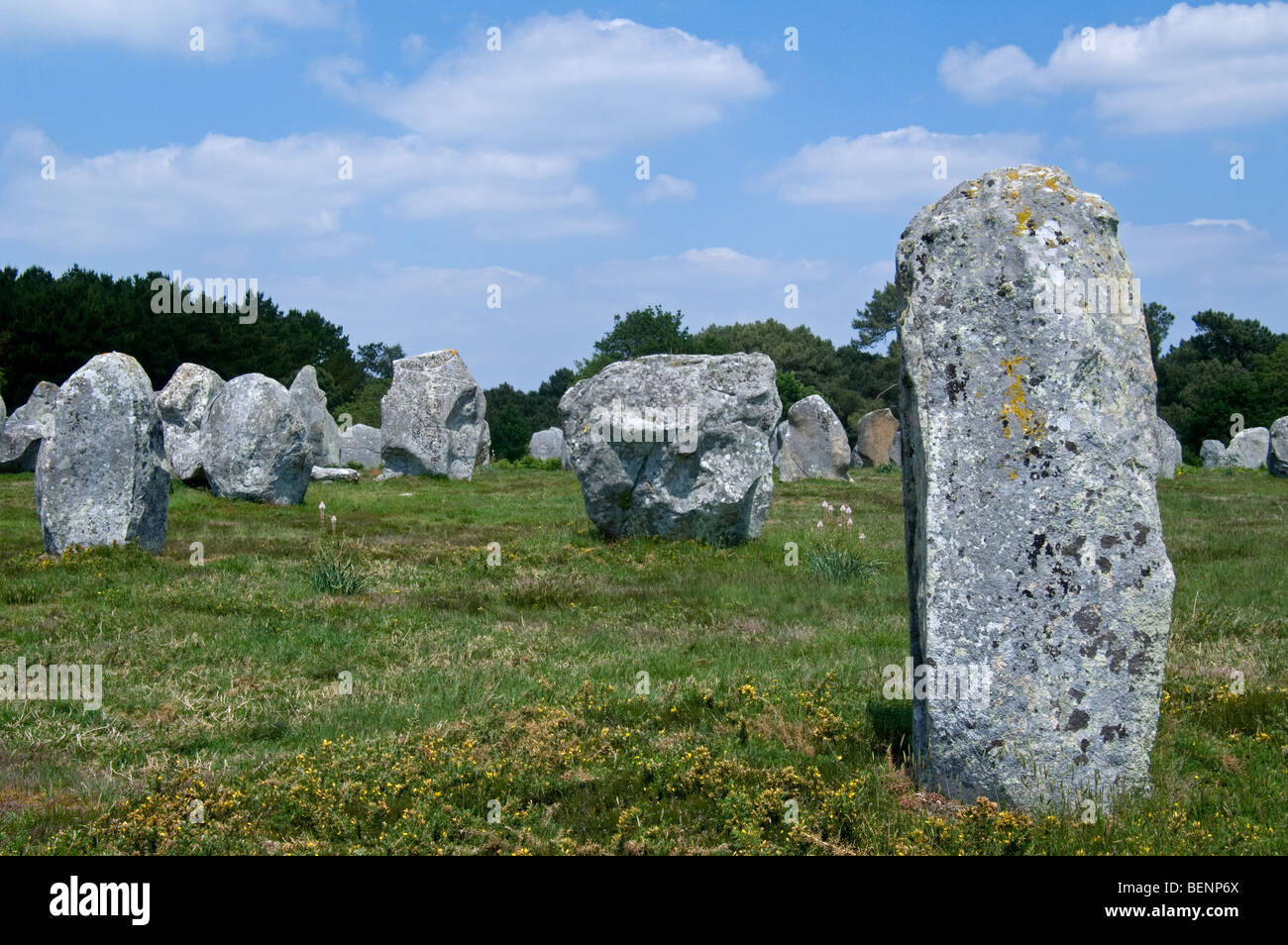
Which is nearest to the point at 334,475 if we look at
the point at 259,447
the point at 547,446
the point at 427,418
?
the point at 427,418

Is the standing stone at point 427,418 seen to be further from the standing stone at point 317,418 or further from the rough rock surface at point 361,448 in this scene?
the rough rock surface at point 361,448

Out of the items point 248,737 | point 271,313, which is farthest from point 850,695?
point 271,313

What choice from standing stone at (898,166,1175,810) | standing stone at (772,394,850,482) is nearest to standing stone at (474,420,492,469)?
standing stone at (772,394,850,482)

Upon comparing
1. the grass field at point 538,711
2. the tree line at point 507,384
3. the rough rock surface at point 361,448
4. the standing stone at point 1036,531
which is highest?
the tree line at point 507,384

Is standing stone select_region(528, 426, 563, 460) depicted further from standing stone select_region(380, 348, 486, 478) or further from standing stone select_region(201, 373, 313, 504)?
standing stone select_region(201, 373, 313, 504)

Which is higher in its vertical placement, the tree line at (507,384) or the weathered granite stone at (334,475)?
the tree line at (507,384)

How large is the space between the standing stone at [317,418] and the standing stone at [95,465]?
16.6 m

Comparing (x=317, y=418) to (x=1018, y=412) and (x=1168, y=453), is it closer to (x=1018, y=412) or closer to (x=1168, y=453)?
(x=1168, y=453)

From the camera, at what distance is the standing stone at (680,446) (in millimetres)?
14992

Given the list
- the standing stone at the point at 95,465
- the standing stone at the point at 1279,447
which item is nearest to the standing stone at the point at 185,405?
the standing stone at the point at 95,465

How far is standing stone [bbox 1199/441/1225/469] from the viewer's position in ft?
135

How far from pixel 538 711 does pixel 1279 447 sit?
32.1m

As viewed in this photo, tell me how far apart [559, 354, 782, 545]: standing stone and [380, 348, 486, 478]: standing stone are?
14.3 metres
